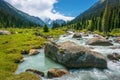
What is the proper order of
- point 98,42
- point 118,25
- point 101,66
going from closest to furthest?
point 101,66
point 98,42
point 118,25

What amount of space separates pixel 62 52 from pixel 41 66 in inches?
177

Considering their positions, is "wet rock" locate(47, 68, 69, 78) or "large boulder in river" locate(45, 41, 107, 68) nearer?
"wet rock" locate(47, 68, 69, 78)

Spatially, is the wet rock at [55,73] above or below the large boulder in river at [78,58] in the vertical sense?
Answer: below

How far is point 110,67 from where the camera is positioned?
36.0 m

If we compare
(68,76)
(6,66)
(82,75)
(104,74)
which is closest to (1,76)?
(6,66)

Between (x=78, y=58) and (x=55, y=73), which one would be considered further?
(x=78, y=58)

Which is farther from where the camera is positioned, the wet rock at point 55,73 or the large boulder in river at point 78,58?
the large boulder in river at point 78,58

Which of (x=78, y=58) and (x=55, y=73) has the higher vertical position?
(x=78, y=58)

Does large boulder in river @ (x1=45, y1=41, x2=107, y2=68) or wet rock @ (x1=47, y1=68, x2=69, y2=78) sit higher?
large boulder in river @ (x1=45, y1=41, x2=107, y2=68)

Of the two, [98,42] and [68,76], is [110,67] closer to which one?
[68,76]

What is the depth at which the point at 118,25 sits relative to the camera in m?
113

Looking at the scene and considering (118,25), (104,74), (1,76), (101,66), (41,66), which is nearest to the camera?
(1,76)

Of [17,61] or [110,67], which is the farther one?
[17,61]

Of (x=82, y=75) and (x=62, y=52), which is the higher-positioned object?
(x=62, y=52)
